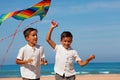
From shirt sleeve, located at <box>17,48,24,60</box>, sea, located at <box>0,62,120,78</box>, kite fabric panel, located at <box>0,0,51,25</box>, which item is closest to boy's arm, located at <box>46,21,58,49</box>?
kite fabric panel, located at <box>0,0,51,25</box>

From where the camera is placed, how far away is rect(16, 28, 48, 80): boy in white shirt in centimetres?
841

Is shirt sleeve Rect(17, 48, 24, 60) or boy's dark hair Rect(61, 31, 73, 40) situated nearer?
shirt sleeve Rect(17, 48, 24, 60)

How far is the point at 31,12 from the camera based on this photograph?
8680 mm

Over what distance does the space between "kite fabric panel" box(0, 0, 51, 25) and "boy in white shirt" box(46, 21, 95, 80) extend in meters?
0.34

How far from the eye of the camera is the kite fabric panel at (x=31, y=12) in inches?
335

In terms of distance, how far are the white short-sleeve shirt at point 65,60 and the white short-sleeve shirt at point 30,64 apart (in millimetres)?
478

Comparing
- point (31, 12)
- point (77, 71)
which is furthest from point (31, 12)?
point (77, 71)

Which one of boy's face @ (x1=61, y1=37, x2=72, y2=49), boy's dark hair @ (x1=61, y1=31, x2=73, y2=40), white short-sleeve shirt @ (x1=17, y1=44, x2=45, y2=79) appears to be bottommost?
white short-sleeve shirt @ (x1=17, y1=44, x2=45, y2=79)

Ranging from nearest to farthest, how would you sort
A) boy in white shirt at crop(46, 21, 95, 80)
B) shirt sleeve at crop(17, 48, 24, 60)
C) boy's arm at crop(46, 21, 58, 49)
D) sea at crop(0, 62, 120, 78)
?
shirt sleeve at crop(17, 48, 24, 60), boy in white shirt at crop(46, 21, 95, 80), boy's arm at crop(46, 21, 58, 49), sea at crop(0, 62, 120, 78)

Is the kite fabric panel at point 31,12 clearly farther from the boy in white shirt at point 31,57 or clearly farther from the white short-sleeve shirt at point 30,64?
the white short-sleeve shirt at point 30,64

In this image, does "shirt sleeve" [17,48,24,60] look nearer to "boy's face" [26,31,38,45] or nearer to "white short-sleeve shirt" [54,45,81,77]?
"boy's face" [26,31,38,45]

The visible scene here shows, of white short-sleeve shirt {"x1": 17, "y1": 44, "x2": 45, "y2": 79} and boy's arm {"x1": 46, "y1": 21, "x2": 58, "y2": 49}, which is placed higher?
boy's arm {"x1": 46, "y1": 21, "x2": 58, "y2": 49}

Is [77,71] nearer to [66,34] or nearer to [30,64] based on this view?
[66,34]

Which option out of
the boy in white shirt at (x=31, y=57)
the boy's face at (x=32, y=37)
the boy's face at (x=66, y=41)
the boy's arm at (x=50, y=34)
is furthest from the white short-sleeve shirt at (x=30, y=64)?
the boy's face at (x=66, y=41)
